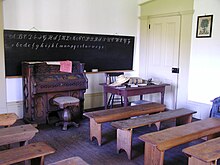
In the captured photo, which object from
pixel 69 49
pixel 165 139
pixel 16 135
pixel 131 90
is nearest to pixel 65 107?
pixel 131 90

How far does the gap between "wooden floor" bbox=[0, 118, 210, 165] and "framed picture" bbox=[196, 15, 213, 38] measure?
2.01 meters

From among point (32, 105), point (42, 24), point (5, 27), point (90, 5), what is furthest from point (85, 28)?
point (32, 105)

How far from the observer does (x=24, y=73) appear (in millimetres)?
4516

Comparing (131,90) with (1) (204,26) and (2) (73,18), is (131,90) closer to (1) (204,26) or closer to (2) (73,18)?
(1) (204,26)

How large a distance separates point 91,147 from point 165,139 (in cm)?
123

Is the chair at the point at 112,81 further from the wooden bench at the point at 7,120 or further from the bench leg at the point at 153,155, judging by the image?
the bench leg at the point at 153,155

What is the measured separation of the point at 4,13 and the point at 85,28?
165 cm

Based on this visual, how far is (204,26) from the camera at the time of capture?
479 centimetres

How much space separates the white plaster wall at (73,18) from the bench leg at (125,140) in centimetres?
239

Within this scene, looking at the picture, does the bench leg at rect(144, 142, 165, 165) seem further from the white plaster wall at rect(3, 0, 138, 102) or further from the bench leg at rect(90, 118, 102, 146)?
the white plaster wall at rect(3, 0, 138, 102)

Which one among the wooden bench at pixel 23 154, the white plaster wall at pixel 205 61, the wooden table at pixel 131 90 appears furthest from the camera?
the white plaster wall at pixel 205 61

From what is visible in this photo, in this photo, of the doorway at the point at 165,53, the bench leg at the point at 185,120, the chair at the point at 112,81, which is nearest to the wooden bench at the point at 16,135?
the chair at the point at 112,81

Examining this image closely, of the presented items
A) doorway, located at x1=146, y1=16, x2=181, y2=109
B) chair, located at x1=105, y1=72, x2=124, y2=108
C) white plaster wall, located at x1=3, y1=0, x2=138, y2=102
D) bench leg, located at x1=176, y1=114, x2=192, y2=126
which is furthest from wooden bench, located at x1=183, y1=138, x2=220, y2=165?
white plaster wall, located at x1=3, y1=0, x2=138, y2=102

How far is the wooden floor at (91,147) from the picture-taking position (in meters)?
3.19
